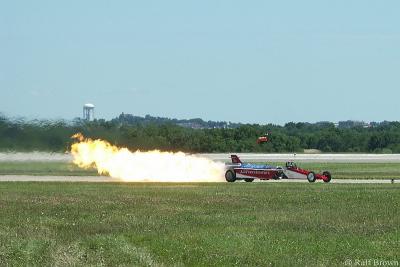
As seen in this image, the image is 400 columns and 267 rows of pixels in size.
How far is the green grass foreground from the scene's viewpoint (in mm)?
21219

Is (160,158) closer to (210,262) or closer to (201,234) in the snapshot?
(201,234)

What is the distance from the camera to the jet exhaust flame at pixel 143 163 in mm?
59906

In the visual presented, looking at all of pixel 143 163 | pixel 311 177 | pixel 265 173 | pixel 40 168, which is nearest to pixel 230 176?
pixel 265 173

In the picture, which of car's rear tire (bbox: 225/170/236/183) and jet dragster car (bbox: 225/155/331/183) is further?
car's rear tire (bbox: 225/170/236/183)

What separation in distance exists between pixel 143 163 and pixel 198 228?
3444 cm

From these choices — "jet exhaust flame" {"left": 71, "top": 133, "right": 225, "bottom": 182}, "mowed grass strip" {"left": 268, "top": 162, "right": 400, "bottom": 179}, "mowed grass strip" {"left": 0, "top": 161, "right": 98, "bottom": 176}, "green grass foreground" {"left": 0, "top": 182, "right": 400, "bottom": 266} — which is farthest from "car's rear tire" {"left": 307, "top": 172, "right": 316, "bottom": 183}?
"mowed grass strip" {"left": 0, "top": 161, "right": 98, "bottom": 176}

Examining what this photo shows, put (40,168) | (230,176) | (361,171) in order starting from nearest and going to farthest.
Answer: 1. (230,176)
2. (40,168)
3. (361,171)

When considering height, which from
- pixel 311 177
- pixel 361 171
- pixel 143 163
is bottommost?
pixel 311 177

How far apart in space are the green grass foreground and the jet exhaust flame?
59.0 ft

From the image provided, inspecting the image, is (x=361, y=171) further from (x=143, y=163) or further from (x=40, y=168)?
(x=40, y=168)

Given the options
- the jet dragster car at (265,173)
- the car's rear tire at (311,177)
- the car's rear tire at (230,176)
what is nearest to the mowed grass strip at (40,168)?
the car's rear tire at (230,176)

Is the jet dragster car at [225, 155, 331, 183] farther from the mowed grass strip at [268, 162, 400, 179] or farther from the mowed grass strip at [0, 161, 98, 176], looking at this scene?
the mowed grass strip at [0, 161, 98, 176]

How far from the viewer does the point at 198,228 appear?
2662 centimetres

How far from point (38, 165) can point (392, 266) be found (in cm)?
6082
